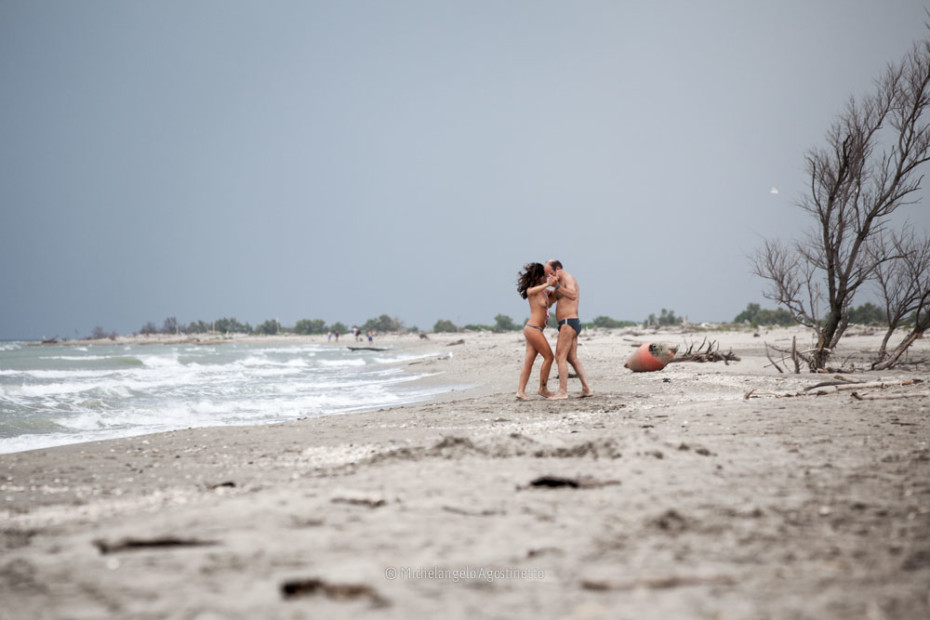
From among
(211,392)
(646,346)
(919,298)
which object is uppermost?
(919,298)

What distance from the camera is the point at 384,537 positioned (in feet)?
9.66

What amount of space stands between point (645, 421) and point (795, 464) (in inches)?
109

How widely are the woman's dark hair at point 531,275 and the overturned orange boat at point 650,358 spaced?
5950mm

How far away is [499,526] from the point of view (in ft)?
10.2

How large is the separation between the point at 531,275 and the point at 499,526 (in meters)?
7.16

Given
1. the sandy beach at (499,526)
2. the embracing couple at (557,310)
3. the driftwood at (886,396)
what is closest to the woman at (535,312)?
the embracing couple at (557,310)

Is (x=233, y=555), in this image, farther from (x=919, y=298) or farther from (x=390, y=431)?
(x=919, y=298)

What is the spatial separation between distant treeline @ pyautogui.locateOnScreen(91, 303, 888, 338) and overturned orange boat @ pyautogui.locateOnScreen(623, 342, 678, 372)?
84.8 feet

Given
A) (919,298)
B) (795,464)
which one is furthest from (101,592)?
(919,298)

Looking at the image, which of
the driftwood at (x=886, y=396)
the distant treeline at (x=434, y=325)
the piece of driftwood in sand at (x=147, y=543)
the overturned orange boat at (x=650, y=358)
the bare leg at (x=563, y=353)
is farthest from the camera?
the distant treeline at (x=434, y=325)

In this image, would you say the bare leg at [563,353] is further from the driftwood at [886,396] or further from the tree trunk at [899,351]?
the tree trunk at [899,351]

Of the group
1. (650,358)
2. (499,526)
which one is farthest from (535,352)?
(499,526)

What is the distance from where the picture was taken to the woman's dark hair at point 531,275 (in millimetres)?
9930

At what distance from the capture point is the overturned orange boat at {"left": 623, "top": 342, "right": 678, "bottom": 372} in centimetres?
1466
